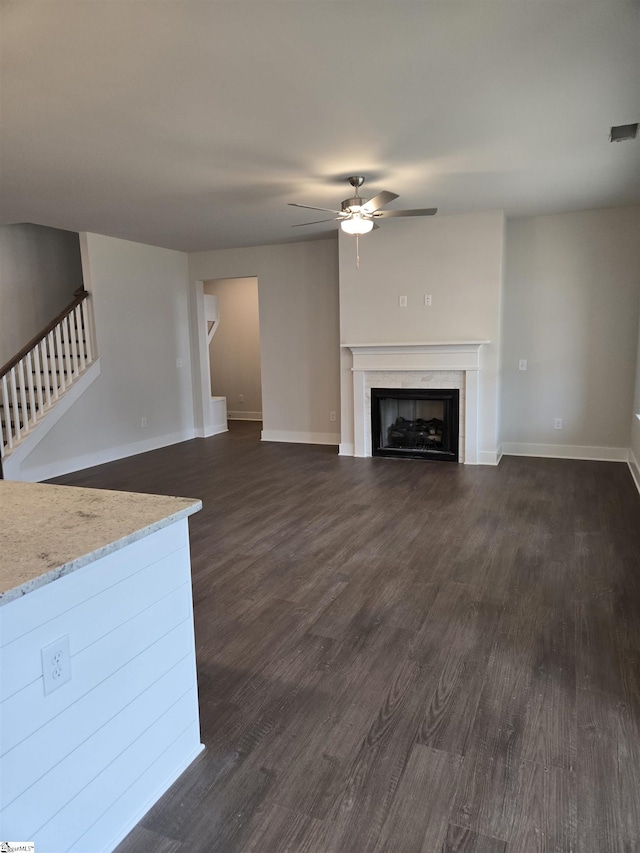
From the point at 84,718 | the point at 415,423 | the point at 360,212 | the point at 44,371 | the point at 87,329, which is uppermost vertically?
the point at 360,212

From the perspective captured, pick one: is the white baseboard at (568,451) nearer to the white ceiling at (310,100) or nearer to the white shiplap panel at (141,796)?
the white ceiling at (310,100)

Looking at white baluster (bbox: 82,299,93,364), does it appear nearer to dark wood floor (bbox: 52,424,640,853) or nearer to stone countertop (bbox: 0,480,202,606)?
dark wood floor (bbox: 52,424,640,853)

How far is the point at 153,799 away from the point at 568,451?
5388 millimetres

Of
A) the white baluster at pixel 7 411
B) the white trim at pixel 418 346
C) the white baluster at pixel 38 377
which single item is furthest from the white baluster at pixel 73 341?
the white trim at pixel 418 346

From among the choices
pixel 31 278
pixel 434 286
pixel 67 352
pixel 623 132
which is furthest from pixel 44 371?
pixel 623 132

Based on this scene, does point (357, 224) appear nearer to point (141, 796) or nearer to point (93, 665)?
point (93, 665)

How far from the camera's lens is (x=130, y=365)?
21.5 ft

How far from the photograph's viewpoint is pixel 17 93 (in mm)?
2670

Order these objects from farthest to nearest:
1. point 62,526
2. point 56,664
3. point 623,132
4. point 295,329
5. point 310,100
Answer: point 295,329 < point 623,132 < point 310,100 < point 62,526 < point 56,664

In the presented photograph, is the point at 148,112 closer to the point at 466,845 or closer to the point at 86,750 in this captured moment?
the point at 86,750

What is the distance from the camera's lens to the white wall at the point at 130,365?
19.2 feet

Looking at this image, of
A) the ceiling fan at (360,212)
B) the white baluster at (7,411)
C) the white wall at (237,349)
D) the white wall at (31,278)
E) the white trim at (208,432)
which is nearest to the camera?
the ceiling fan at (360,212)

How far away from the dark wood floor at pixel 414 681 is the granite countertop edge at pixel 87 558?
818 mm

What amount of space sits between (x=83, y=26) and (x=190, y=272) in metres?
5.44
